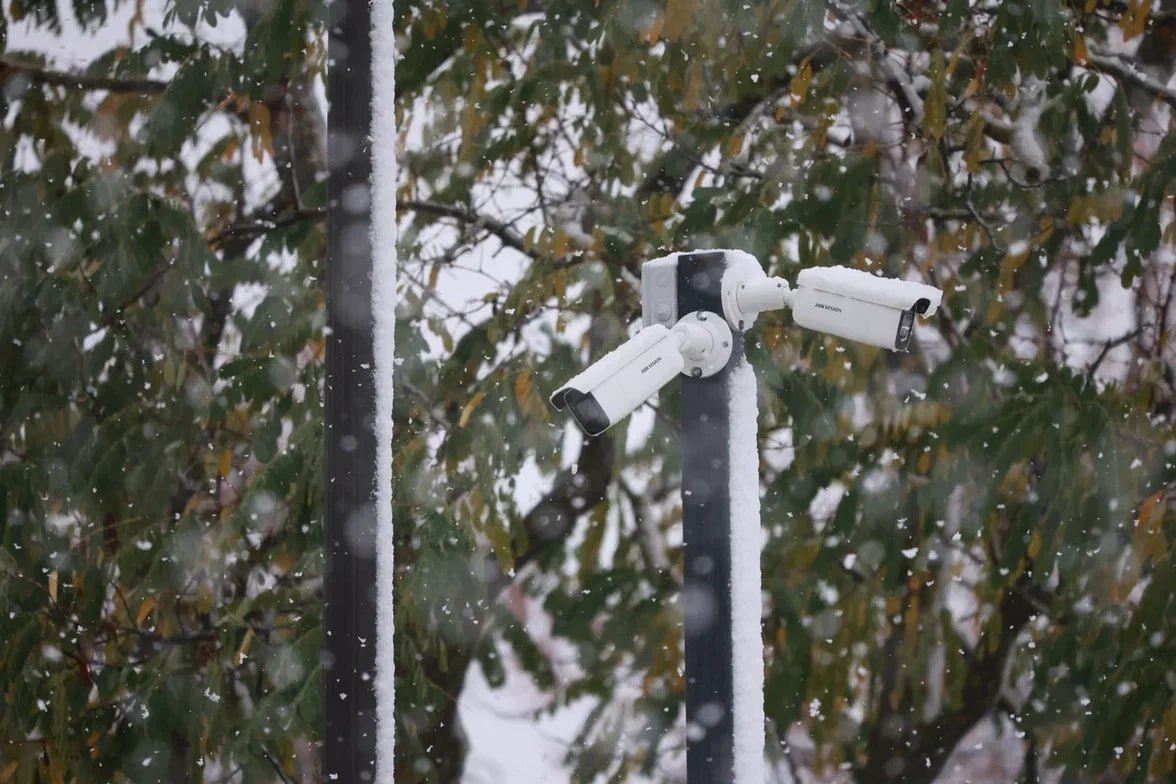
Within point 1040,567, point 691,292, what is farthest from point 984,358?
point 691,292

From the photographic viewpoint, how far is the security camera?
216cm

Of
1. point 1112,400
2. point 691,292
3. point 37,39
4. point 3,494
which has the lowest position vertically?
point 691,292

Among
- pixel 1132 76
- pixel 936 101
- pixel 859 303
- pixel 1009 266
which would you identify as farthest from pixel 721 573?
pixel 1132 76

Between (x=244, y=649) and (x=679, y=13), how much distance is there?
262 centimetres

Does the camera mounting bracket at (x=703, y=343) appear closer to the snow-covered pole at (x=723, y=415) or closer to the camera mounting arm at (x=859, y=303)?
the snow-covered pole at (x=723, y=415)

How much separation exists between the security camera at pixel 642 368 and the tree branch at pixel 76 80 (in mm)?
3538

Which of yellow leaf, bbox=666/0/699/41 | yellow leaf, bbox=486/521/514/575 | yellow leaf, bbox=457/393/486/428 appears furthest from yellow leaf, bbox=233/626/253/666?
yellow leaf, bbox=666/0/699/41

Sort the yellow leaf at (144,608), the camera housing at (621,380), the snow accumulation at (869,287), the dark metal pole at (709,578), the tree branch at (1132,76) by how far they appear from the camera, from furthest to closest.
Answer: the yellow leaf at (144,608)
the tree branch at (1132,76)
the dark metal pole at (709,578)
the snow accumulation at (869,287)
the camera housing at (621,380)

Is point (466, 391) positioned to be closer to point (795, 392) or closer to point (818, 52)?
point (795, 392)

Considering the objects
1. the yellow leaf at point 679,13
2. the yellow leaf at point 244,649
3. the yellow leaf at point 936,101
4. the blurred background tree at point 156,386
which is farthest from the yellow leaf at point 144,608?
the yellow leaf at point 936,101

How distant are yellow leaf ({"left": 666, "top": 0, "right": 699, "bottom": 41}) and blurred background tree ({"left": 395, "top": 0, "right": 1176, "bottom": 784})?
1cm

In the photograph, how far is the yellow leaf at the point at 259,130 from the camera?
202 inches

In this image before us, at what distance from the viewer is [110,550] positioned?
5.31m

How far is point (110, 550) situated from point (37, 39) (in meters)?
2.18
